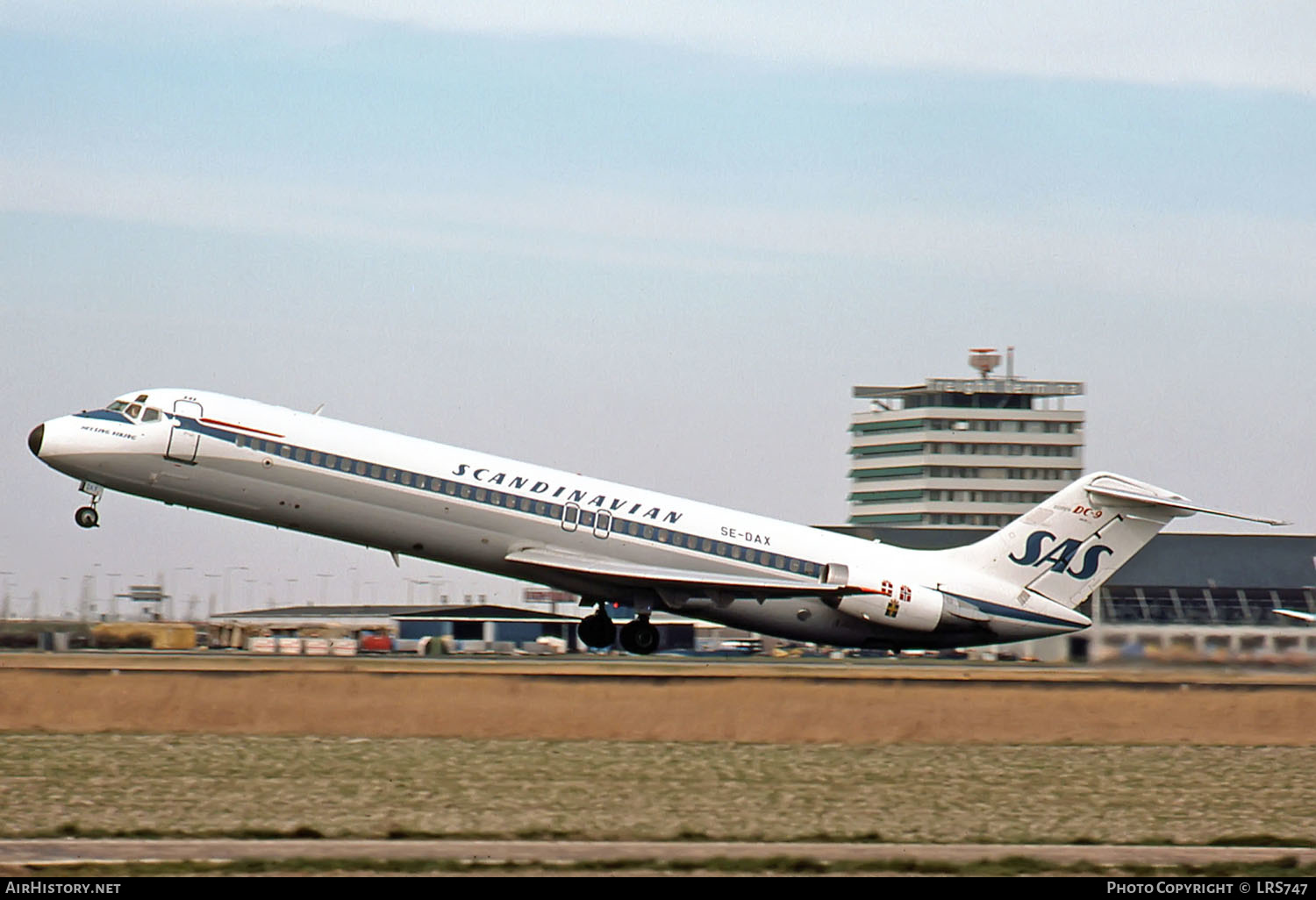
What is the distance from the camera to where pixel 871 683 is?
27047 millimetres

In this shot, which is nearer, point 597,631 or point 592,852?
point 592,852

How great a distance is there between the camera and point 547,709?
26.1 m

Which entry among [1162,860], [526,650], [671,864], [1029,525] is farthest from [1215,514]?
[526,650]

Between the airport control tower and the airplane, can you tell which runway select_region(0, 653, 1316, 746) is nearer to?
the airplane

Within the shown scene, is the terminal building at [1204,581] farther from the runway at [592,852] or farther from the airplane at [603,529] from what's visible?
the runway at [592,852]

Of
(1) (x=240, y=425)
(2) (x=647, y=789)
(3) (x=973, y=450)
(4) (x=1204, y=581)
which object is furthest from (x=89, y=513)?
(3) (x=973, y=450)

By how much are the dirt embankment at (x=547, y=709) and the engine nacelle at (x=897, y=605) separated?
11936 millimetres

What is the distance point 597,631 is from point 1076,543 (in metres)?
11.7

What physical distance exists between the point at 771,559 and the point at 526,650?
1008 inches

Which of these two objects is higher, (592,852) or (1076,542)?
(1076,542)

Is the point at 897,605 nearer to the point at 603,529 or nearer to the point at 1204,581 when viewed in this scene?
the point at 603,529

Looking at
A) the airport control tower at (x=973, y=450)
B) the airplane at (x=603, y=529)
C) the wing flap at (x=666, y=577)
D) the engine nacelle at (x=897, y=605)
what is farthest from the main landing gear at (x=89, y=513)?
the airport control tower at (x=973, y=450)

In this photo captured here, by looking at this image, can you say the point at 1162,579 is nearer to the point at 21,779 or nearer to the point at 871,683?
the point at 871,683

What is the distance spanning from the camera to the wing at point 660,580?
37.4 m
